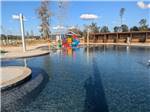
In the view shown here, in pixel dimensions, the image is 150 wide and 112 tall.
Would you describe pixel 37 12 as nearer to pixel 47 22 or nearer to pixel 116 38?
pixel 47 22

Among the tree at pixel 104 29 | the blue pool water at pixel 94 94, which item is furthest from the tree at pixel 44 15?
the blue pool water at pixel 94 94

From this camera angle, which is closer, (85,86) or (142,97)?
(142,97)

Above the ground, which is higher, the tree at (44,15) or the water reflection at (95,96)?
the tree at (44,15)

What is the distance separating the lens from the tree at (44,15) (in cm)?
4000

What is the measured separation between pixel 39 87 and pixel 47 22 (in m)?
35.8

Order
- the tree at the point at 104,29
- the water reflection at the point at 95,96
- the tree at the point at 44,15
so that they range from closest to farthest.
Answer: the water reflection at the point at 95,96, the tree at the point at 44,15, the tree at the point at 104,29

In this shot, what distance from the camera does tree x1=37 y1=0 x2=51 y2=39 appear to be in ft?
131

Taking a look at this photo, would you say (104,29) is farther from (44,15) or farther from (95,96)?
(95,96)

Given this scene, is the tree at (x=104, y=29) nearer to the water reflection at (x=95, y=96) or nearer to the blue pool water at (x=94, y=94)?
the blue pool water at (x=94, y=94)

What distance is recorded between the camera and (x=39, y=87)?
6324 mm

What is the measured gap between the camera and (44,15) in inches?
1596

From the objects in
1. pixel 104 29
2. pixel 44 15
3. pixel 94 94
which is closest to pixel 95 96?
pixel 94 94

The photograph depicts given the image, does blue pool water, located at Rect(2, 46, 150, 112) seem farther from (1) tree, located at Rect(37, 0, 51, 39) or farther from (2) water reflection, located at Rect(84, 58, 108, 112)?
(1) tree, located at Rect(37, 0, 51, 39)

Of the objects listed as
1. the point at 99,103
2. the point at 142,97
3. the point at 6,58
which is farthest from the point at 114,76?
the point at 6,58
